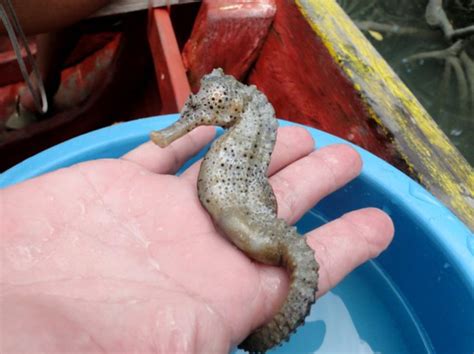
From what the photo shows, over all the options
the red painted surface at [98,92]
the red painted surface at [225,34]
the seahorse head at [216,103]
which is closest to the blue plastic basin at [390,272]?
the seahorse head at [216,103]

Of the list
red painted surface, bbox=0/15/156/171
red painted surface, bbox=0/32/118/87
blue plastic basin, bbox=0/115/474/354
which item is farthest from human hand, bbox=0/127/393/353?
red painted surface, bbox=0/32/118/87

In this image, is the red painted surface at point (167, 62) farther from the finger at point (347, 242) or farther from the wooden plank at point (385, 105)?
the finger at point (347, 242)

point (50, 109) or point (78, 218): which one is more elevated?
point (78, 218)

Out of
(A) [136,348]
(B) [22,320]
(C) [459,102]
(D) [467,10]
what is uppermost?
(B) [22,320]

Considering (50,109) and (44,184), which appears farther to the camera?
(50,109)

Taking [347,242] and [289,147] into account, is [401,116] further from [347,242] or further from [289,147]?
[347,242]

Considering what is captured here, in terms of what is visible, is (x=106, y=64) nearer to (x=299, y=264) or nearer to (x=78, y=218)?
(x=78, y=218)

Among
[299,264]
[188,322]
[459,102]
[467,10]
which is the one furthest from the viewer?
[467,10]

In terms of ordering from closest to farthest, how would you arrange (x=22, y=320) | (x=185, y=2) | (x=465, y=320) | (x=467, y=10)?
(x=22, y=320), (x=465, y=320), (x=185, y=2), (x=467, y=10)

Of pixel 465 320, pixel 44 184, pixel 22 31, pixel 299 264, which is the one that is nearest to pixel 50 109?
pixel 22 31
